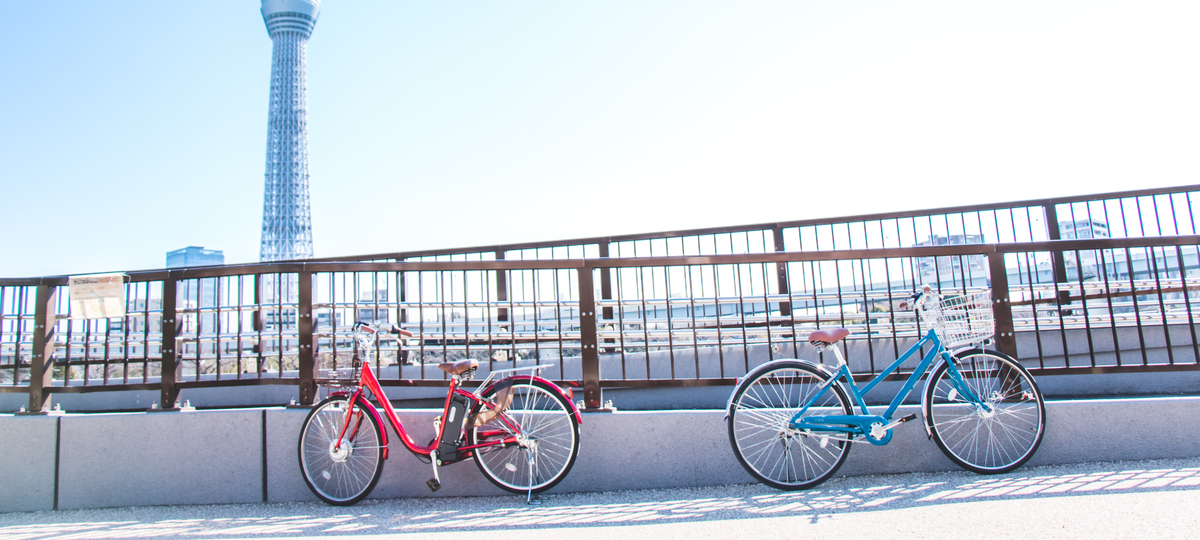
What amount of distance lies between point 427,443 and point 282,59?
111 meters

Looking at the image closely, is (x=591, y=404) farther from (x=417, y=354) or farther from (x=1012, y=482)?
(x=417, y=354)

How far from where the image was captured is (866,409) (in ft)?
12.8

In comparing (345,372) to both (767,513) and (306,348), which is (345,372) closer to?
(306,348)

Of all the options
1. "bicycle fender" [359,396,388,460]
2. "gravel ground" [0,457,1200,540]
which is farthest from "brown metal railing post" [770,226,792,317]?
"bicycle fender" [359,396,388,460]

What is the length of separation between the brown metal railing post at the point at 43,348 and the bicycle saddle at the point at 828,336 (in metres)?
5.63

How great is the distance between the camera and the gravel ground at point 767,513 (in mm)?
3102

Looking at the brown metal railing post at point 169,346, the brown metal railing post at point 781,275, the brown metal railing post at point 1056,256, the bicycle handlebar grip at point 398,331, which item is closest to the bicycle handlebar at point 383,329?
the bicycle handlebar grip at point 398,331

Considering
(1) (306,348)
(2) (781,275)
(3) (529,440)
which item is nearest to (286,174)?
(2) (781,275)

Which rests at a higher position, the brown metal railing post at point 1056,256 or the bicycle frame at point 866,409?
the brown metal railing post at point 1056,256

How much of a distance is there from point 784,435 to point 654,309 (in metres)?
4.17

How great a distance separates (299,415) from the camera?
430 cm

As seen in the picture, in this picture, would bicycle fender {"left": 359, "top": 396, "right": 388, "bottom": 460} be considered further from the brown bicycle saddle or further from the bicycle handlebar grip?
the brown bicycle saddle

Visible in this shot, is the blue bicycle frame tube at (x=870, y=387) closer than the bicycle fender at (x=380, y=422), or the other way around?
the blue bicycle frame tube at (x=870, y=387)

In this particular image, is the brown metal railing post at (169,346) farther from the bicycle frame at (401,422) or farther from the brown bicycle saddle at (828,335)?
the brown bicycle saddle at (828,335)
